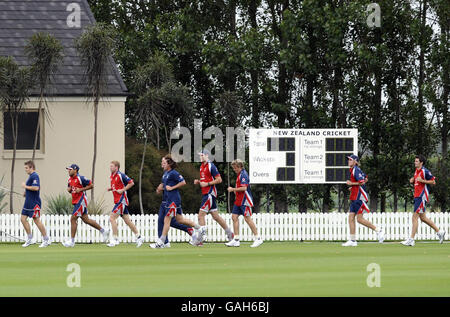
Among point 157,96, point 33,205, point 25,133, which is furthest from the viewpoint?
point 157,96

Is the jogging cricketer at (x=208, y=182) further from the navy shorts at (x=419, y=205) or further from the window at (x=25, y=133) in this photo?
the window at (x=25, y=133)

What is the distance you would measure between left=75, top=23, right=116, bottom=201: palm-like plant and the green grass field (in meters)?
12.1

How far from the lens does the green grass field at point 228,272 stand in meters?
14.1

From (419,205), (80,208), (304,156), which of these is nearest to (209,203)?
(80,208)

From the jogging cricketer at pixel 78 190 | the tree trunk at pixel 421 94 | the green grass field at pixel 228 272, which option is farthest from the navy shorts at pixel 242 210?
the tree trunk at pixel 421 94

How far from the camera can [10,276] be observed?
16.7 m

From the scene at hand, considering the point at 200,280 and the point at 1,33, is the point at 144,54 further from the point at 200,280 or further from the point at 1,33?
the point at 200,280

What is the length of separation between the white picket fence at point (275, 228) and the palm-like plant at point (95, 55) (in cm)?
451

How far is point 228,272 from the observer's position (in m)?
17.1

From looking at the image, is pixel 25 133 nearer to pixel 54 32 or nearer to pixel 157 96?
pixel 54 32

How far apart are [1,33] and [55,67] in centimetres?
448

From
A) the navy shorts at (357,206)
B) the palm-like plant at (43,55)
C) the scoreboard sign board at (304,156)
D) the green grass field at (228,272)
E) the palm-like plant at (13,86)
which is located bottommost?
the green grass field at (228,272)

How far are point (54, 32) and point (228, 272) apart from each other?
77.4 ft
